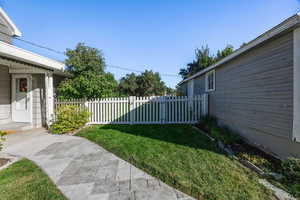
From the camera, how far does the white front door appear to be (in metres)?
6.16

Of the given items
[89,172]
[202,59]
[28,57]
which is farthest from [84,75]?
[202,59]

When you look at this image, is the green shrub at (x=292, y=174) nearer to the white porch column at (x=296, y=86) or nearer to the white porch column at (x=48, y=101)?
the white porch column at (x=296, y=86)

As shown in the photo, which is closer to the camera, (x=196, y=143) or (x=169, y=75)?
(x=196, y=143)

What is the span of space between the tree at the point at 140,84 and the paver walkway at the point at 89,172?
66.5 ft

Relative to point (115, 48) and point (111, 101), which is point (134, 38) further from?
point (111, 101)

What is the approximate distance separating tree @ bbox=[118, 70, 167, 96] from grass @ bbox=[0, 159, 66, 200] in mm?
21816

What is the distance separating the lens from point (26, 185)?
2.37 metres

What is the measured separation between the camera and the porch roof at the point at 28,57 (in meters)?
4.20

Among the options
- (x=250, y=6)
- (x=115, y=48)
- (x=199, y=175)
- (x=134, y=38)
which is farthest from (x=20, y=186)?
(x=115, y=48)

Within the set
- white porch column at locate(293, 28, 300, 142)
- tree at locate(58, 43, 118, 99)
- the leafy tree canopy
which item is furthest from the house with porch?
the leafy tree canopy

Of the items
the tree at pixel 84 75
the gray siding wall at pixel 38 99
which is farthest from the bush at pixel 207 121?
the gray siding wall at pixel 38 99

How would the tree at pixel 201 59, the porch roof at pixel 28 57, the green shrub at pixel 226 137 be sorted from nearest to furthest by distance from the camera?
the green shrub at pixel 226 137 → the porch roof at pixel 28 57 → the tree at pixel 201 59

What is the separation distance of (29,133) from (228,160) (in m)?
6.68

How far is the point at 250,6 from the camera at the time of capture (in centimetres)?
554
